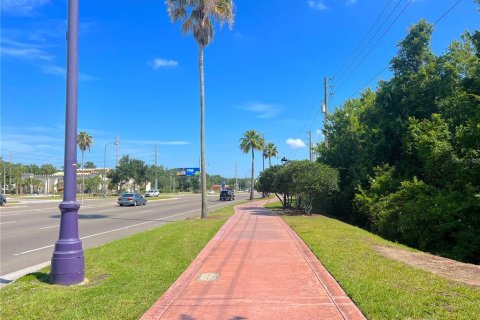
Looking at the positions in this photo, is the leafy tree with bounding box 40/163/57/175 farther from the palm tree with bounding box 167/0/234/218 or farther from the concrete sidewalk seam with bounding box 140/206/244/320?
the concrete sidewalk seam with bounding box 140/206/244/320

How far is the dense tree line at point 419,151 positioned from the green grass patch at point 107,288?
9.41 metres

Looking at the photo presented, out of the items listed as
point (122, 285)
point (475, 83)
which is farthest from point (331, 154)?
point (122, 285)


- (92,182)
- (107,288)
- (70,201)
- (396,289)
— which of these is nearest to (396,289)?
(396,289)

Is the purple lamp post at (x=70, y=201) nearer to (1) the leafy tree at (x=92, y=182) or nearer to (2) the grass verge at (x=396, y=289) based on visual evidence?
(2) the grass verge at (x=396, y=289)

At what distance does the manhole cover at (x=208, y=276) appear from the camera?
7.62 metres

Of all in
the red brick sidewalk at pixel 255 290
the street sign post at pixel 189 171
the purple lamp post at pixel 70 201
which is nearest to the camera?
the red brick sidewalk at pixel 255 290

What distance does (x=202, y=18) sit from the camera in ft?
75.0

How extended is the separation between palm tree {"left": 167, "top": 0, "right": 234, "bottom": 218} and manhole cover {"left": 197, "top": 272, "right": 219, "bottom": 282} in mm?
15160

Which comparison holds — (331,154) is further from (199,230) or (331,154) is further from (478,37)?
(199,230)

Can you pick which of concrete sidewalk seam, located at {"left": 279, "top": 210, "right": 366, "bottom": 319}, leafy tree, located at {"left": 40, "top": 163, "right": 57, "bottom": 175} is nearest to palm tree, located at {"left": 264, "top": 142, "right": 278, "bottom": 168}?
concrete sidewalk seam, located at {"left": 279, "top": 210, "right": 366, "bottom": 319}

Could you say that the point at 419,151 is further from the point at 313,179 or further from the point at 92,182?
the point at 92,182

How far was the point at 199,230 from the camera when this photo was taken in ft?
52.5

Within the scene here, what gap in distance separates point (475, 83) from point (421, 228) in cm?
685

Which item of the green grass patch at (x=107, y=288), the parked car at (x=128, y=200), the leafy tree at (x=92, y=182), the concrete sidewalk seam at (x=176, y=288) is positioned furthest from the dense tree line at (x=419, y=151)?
the leafy tree at (x=92, y=182)
